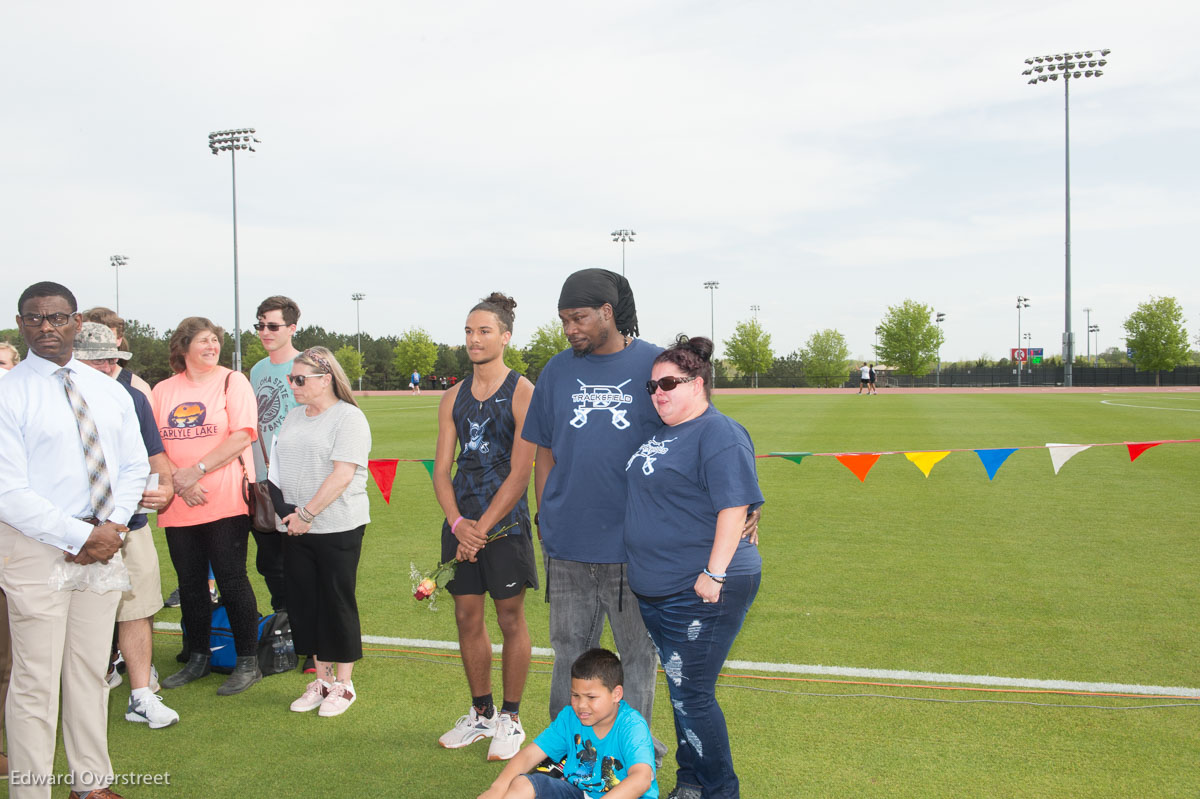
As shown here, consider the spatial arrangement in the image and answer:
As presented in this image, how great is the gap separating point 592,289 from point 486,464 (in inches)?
44.3

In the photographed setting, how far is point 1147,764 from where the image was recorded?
370 cm

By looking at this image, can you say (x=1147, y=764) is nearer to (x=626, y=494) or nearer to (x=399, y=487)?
(x=626, y=494)

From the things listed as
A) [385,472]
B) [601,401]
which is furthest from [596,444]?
[385,472]

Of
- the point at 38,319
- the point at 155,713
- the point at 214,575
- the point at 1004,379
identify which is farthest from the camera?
the point at 1004,379

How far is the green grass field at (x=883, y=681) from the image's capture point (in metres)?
3.68

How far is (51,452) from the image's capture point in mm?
3197

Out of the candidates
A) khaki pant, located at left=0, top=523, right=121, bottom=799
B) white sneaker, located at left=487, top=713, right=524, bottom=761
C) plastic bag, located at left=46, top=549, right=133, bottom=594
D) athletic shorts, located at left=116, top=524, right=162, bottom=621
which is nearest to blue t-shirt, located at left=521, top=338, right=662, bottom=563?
white sneaker, located at left=487, top=713, right=524, bottom=761

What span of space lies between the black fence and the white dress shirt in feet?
250

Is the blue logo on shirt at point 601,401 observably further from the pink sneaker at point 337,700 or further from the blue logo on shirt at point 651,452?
the pink sneaker at point 337,700

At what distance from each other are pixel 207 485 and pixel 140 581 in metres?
0.64

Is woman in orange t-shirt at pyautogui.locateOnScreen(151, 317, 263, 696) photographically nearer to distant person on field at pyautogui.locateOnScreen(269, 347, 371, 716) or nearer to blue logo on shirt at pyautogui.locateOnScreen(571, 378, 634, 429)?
distant person on field at pyautogui.locateOnScreen(269, 347, 371, 716)

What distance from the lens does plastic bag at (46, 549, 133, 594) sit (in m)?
3.19

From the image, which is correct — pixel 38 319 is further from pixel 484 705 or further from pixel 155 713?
pixel 484 705

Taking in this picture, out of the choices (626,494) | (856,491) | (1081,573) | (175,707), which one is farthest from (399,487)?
(626,494)
